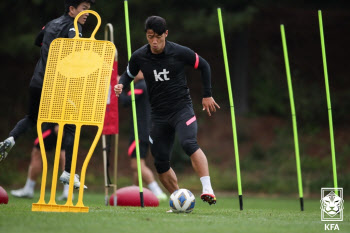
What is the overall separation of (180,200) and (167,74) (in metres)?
1.57

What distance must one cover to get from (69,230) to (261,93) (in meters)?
17.5

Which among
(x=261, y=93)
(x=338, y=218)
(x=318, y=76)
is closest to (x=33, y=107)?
(x=338, y=218)

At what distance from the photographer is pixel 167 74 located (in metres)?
8.54

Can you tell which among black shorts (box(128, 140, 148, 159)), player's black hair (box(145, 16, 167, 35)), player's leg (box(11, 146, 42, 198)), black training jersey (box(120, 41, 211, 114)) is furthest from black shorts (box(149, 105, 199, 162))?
player's leg (box(11, 146, 42, 198))

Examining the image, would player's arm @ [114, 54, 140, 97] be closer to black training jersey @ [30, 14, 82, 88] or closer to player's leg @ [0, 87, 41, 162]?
black training jersey @ [30, 14, 82, 88]

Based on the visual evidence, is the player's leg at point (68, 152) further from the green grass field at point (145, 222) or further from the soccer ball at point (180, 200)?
the soccer ball at point (180, 200)

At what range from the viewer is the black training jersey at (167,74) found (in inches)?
336

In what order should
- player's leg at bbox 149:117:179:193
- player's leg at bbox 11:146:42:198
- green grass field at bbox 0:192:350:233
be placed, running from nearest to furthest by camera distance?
1. green grass field at bbox 0:192:350:233
2. player's leg at bbox 149:117:179:193
3. player's leg at bbox 11:146:42:198

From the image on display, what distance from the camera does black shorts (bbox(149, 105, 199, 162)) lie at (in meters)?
8.34

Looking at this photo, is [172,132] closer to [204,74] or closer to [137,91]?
[204,74]

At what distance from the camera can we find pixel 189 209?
8.20 metres

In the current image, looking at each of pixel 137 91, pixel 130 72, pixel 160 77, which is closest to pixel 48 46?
pixel 130 72

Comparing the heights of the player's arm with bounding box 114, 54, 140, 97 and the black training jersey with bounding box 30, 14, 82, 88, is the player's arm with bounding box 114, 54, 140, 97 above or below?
below

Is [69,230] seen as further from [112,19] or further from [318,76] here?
[318,76]
